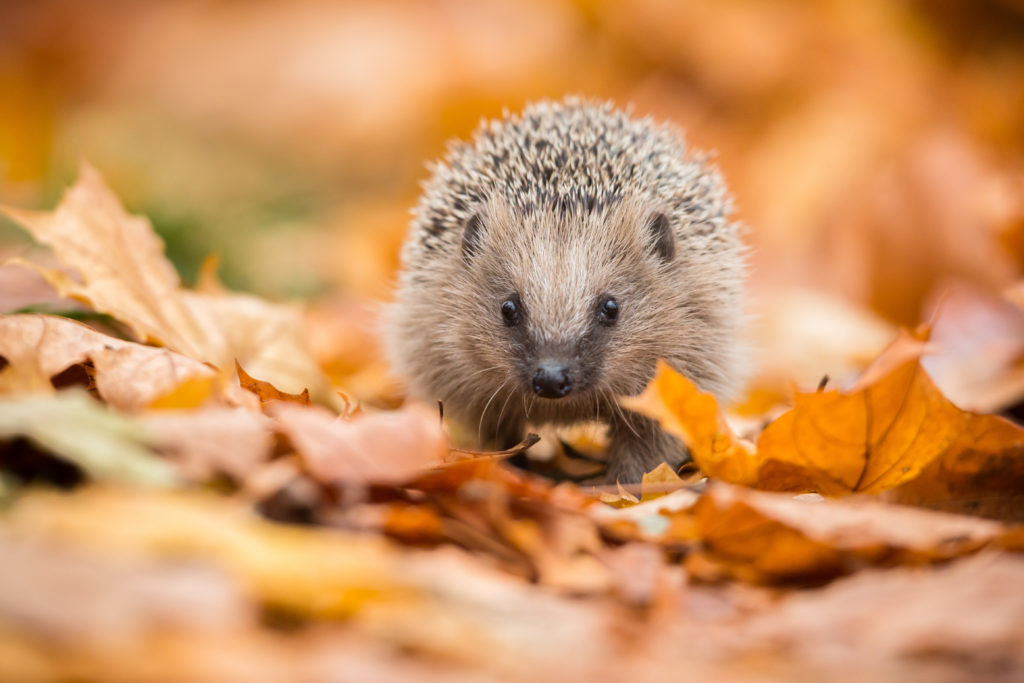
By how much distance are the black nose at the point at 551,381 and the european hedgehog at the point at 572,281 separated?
0.07 m

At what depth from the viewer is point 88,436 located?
1.74 metres

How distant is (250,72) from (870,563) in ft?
26.9

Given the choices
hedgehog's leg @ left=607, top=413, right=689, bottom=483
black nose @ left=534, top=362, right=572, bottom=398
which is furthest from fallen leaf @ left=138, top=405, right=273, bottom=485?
hedgehog's leg @ left=607, top=413, right=689, bottom=483

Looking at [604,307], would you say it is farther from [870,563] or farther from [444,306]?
[870,563]

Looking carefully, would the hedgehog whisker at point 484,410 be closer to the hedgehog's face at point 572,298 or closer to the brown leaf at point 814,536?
the hedgehog's face at point 572,298

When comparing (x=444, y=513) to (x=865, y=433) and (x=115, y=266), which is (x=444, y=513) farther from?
(x=115, y=266)

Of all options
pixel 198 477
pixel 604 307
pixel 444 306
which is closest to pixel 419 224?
pixel 444 306

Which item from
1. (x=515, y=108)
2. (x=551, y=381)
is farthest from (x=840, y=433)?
(x=515, y=108)

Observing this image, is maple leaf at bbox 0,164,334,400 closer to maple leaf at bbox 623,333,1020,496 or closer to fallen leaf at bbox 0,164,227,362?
fallen leaf at bbox 0,164,227,362

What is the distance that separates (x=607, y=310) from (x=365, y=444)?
157 centimetres

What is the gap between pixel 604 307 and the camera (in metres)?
3.31

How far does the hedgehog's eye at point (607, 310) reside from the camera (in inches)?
130

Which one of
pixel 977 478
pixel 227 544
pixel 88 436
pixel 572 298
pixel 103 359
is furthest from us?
pixel 572 298

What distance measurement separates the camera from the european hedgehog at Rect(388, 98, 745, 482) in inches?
128
